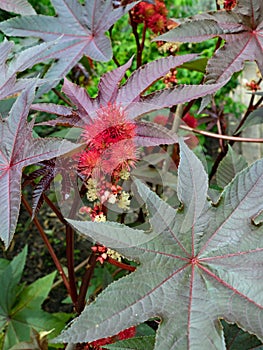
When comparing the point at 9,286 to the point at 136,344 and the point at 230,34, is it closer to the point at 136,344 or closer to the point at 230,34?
the point at 136,344

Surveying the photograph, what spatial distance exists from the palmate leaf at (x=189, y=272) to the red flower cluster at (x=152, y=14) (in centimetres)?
50

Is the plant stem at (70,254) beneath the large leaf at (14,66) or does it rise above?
beneath

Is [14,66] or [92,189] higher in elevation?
[14,66]

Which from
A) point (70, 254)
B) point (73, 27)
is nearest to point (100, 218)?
point (70, 254)

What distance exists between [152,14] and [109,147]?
51 centimetres

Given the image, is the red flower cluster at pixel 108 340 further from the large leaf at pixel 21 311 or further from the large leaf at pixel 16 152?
the large leaf at pixel 21 311

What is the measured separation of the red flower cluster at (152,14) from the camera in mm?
1052

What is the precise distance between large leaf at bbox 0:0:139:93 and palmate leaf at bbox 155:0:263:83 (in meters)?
0.18

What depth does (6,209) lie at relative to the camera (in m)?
0.65

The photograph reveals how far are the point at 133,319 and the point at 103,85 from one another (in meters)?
0.35

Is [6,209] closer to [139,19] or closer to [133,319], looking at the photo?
[133,319]

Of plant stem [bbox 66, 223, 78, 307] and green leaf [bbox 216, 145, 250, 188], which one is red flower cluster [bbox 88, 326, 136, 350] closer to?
plant stem [bbox 66, 223, 78, 307]

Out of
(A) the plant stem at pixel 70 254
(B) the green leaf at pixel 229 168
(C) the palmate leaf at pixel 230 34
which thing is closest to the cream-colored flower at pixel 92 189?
(A) the plant stem at pixel 70 254

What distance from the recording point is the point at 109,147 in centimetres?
65
